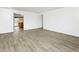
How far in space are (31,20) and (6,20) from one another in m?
3.61

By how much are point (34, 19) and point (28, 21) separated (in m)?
1.32

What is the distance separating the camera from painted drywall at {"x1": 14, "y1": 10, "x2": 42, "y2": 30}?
31.2ft

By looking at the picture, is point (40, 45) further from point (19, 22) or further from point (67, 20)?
point (19, 22)

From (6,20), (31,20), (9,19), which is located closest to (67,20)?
(31,20)

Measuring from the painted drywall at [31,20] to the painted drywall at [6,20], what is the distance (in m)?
0.91

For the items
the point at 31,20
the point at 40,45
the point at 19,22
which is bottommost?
the point at 40,45

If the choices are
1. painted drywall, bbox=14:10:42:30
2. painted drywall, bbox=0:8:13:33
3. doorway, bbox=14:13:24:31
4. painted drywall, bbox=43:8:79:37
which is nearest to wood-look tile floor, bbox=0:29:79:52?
painted drywall, bbox=43:8:79:37

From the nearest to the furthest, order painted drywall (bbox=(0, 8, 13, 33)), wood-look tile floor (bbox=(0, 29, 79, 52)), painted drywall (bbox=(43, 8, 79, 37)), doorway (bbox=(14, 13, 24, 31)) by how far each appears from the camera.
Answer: wood-look tile floor (bbox=(0, 29, 79, 52)), painted drywall (bbox=(43, 8, 79, 37)), painted drywall (bbox=(0, 8, 13, 33)), doorway (bbox=(14, 13, 24, 31))

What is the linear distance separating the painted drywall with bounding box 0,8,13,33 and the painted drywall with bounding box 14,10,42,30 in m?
0.91

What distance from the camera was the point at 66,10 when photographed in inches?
259

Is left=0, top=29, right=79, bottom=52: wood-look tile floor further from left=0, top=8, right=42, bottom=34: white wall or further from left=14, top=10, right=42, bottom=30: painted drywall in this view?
left=14, top=10, right=42, bottom=30: painted drywall

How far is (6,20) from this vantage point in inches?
291
